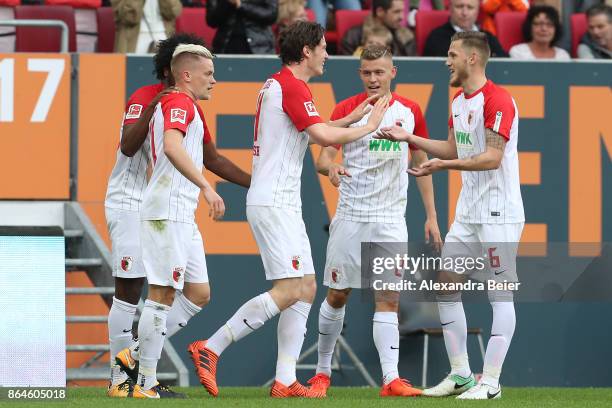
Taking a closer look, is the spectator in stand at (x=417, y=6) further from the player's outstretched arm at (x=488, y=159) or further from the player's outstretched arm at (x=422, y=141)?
the player's outstretched arm at (x=488, y=159)

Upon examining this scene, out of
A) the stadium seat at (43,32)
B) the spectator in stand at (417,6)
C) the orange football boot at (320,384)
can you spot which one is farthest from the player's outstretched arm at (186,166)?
the spectator in stand at (417,6)

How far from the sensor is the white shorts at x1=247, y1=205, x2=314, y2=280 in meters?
8.23

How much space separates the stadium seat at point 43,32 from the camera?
39.8ft

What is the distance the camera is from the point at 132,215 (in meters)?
8.81

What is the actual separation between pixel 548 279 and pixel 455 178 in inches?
45.8

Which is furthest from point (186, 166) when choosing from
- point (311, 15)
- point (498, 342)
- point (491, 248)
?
point (311, 15)

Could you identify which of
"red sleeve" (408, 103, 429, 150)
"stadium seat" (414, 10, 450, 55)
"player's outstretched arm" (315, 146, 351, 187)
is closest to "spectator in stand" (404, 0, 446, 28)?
"stadium seat" (414, 10, 450, 55)

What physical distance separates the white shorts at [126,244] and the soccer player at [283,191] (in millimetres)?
759

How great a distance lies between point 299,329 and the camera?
27.9 ft

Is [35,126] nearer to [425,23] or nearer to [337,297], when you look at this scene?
[337,297]

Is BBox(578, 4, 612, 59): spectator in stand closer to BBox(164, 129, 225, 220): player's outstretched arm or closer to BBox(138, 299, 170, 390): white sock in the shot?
BBox(164, 129, 225, 220): player's outstretched arm

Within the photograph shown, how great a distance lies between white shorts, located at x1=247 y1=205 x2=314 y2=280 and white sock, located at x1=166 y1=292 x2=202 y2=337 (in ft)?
1.89

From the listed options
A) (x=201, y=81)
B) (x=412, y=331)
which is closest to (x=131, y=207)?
(x=201, y=81)

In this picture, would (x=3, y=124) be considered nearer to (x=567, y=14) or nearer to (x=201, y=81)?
(x=201, y=81)
